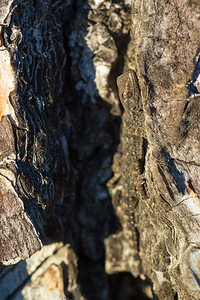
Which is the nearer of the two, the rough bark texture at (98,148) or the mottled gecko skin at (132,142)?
the rough bark texture at (98,148)

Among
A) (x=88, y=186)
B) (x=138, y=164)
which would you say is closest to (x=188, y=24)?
(x=138, y=164)

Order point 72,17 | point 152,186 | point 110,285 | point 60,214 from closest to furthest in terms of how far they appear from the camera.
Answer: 1. point 152,186
2. point 72,17
3. point 60,214
4. point 110,285

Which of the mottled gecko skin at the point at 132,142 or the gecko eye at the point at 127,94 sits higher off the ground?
the gecko eye at the point at 127,94

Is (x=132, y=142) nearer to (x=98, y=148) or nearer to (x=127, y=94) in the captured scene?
(x=127, y=94)

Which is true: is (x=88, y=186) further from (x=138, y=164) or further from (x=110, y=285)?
(x=110, y=285)

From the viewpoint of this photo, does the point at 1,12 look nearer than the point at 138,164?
Yes

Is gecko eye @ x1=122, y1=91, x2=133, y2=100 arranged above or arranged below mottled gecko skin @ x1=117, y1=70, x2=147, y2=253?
above

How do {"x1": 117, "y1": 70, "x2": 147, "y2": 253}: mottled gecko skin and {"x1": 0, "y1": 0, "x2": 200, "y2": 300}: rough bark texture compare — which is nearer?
{"x1": 0, "y1": 0, "x2": 200, "y2": 300}: rough bark texture

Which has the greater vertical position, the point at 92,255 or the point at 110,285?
the point at 92,255
